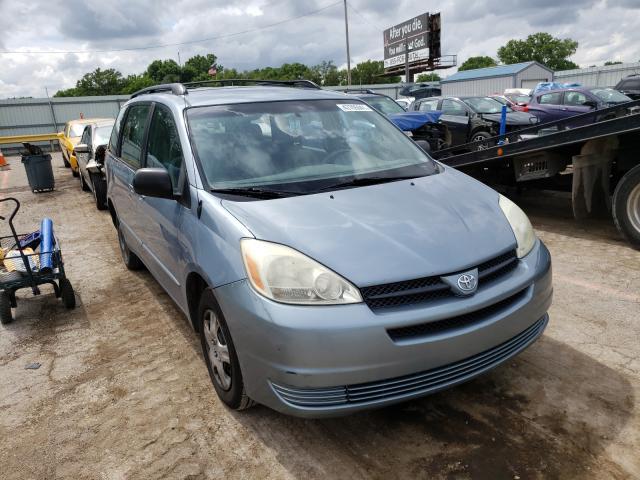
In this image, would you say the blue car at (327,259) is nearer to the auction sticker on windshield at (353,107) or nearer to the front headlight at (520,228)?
the front headlight at (520,228)

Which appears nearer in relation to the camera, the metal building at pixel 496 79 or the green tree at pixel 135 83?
the metal building at pixel 496 79

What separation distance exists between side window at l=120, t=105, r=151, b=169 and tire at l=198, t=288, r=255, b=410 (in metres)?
1.84

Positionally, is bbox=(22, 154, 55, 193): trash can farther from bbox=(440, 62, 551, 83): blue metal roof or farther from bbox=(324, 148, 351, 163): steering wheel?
bbox=(440, 62, 551, 83): blue metal roof

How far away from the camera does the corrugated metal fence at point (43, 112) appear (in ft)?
96.9

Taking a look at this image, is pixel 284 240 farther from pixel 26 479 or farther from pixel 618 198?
pixel 618 198

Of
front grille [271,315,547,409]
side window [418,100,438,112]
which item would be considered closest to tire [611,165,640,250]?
front grille [271,315,547,409]

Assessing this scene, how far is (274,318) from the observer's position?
2.15 meters

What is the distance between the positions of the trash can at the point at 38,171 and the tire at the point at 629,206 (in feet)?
38.7

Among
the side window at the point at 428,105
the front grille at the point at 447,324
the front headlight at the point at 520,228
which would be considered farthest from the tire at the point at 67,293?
the side window at the point at 428,105

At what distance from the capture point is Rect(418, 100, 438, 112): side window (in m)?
13.7

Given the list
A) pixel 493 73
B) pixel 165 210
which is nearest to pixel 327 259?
pixel 165 210

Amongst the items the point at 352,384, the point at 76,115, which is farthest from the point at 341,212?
the point at 76,115

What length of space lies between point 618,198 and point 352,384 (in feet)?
14.3

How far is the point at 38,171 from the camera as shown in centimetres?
1182
